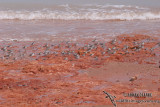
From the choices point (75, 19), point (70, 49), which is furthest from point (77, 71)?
point (75, 19)

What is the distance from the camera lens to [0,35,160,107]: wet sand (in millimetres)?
4637

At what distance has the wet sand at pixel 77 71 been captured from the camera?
183 inches

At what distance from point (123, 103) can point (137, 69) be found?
2.22m

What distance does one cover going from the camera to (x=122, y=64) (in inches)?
263

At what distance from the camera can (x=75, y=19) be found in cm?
1614

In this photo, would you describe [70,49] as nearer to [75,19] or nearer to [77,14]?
[75,19]

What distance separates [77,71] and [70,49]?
201cm

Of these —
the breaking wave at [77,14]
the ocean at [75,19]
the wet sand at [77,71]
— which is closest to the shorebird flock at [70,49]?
the wet sand at [77,71]

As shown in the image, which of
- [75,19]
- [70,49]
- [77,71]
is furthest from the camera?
[75,19]

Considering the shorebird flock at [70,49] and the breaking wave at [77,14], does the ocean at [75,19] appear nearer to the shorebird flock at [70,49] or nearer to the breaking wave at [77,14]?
the breaking wave at [77,14]

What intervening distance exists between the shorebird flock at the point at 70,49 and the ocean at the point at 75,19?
1.03 meters

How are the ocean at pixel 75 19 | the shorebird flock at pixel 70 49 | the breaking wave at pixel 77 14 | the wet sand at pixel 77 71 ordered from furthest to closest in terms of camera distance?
the breaking wave at pixel 77 14, the ocean at pixel 75 19, the shorebird flock at pixel 70 49, the wet sand at pixel 77 71

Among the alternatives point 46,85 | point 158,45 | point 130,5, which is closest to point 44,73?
point 46,85

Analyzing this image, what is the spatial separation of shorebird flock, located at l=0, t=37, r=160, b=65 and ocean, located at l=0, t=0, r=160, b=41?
1.03m
